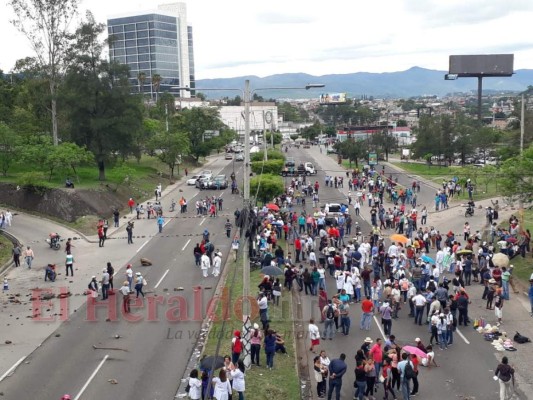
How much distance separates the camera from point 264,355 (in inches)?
674

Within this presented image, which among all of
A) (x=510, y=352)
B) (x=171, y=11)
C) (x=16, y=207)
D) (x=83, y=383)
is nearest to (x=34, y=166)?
(x=16, y=207)

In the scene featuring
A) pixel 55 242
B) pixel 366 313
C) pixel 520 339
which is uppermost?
pixel 366 313

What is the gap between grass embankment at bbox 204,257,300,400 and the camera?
1483 cm

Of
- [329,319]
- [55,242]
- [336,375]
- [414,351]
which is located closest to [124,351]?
[329,319]

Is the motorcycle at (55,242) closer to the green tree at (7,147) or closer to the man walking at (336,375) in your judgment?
the green tree at (7,147)

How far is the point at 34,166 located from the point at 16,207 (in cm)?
474

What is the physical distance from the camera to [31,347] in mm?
18516

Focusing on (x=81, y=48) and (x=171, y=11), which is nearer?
(x=81, y=48)

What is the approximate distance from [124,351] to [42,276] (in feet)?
35.2

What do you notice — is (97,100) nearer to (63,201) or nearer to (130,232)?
(63,201)

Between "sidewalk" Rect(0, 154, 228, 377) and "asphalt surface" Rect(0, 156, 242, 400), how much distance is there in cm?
59

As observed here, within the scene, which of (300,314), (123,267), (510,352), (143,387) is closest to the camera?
(143,387)

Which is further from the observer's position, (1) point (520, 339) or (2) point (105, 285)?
(2) point (105, 285)

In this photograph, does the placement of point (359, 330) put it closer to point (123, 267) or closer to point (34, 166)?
point (123, 267)
